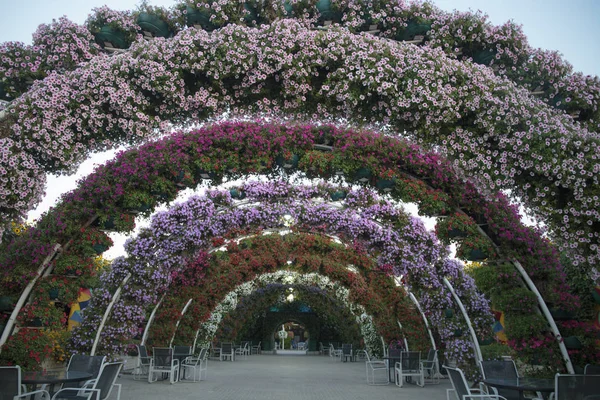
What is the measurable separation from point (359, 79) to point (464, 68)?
3.51 ft

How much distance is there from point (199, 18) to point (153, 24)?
547 millimetres

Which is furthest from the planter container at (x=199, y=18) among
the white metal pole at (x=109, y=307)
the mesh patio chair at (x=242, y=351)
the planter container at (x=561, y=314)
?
the mesh patio chair at (x=242, y=351)

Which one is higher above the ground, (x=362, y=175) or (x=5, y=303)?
(x=362, y=175)

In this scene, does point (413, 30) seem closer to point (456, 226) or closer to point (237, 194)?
point (456, 226)

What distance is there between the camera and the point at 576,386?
4.77 m

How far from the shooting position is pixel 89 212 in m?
6.31

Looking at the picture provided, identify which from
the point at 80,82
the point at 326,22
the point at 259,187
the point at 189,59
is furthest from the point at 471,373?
the point at 80,82

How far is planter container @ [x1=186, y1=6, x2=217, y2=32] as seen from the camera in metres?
5.45

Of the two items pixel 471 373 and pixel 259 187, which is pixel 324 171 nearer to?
pixel 259 187

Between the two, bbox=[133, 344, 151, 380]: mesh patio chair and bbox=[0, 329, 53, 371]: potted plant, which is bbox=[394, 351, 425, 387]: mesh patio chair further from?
bbox=[0, 329, 53, 371]: potted plant

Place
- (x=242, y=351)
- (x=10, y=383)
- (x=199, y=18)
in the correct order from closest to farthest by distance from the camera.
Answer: (x=10, y=383)
(x=199, y=18)
(x=242, y=351)

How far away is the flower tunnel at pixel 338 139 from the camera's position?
500 centimetres

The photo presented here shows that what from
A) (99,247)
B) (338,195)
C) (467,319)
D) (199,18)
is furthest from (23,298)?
(467,319)

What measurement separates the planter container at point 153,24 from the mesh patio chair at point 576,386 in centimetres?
544
